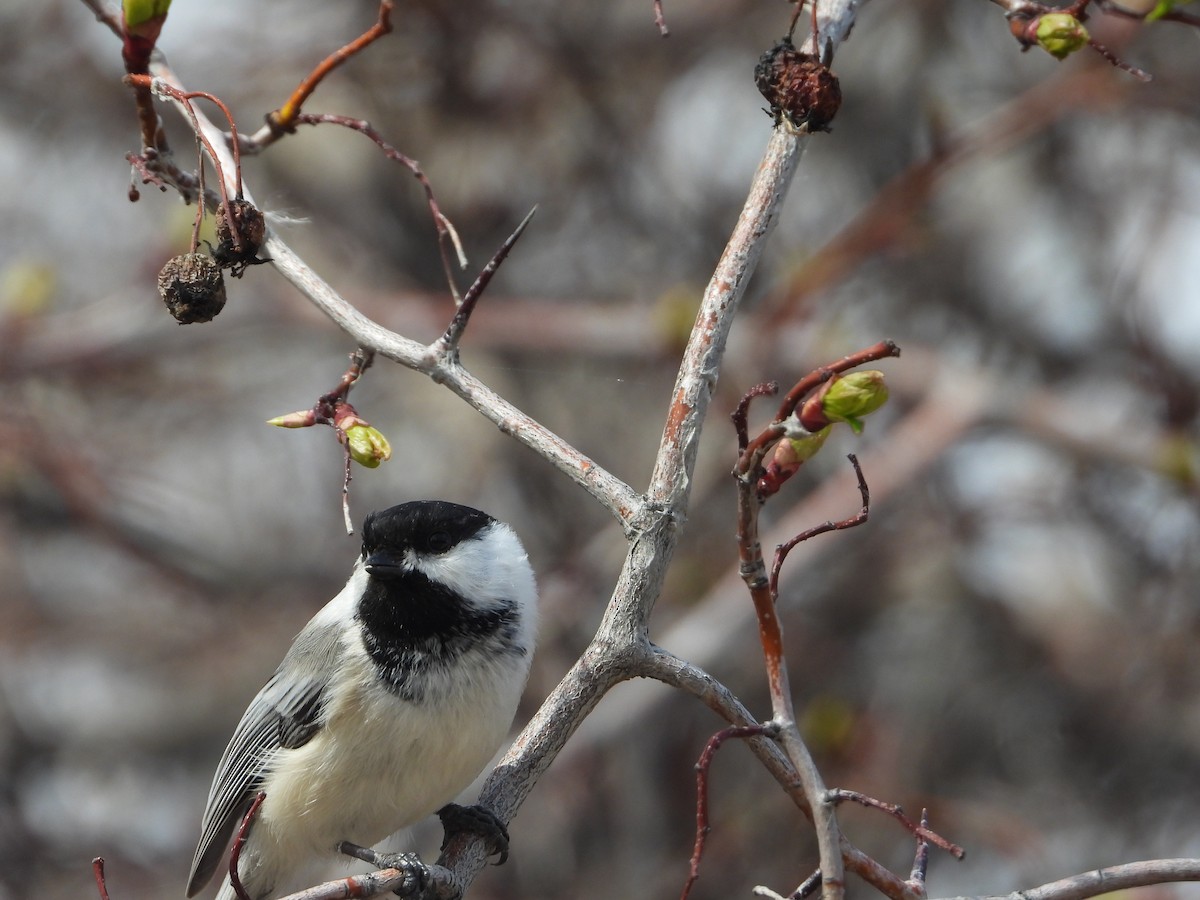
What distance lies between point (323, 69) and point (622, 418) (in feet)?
12.0

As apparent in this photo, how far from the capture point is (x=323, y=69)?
187 cm

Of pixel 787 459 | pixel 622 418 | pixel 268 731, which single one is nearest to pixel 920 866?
pixel 787 459

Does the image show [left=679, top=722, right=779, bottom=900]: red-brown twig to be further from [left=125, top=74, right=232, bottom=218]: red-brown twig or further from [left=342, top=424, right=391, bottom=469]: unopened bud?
[left=125, top=74, right=232, bottom=218]: red-brown twig

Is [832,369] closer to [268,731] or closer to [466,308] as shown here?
[466,308]

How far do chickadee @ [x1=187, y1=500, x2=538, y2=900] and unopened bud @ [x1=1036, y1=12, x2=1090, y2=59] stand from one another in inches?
55.1

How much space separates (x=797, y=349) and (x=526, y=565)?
6.89ft

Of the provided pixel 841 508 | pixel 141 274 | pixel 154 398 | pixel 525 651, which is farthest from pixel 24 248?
pixel 525 651

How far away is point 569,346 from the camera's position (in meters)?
4.52

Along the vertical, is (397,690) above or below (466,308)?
below

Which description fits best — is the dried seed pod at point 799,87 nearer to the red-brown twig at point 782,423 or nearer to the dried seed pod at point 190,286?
the red-brown twig at point 782,423

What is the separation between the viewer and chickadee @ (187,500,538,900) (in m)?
2.37

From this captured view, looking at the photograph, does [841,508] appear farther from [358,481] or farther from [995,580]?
[358,481]

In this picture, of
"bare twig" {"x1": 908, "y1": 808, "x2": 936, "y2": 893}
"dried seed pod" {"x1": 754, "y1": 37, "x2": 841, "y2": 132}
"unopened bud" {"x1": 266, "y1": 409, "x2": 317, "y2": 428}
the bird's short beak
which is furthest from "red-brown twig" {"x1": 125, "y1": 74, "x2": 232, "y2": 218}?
"bare twig" {"x1": 908, "y1": 808, "x2": 936, "y2": 893}

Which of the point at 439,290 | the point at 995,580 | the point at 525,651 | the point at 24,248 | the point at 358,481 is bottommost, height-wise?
the point at 525,651
